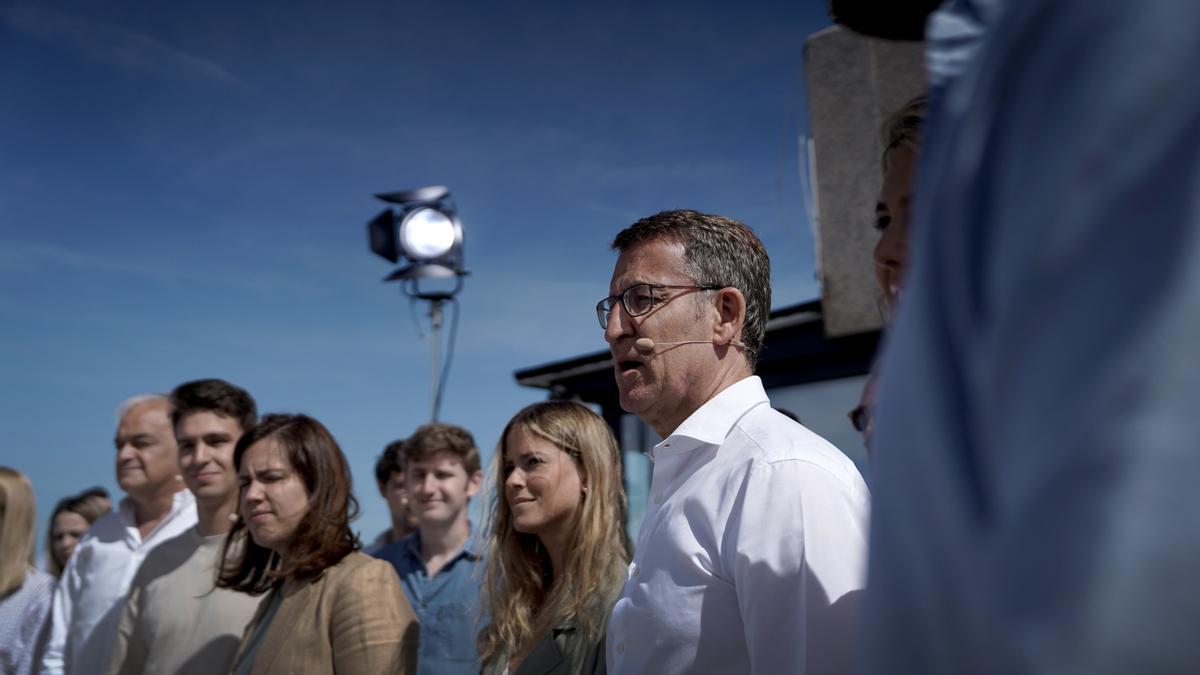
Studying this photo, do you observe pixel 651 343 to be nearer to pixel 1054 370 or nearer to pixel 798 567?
pixel 798 567

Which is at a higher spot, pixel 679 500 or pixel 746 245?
pixel 746 245

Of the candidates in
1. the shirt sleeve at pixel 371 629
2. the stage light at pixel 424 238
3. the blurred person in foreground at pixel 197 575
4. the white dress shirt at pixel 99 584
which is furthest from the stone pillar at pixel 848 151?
the white dress shirt at pixel 99 584

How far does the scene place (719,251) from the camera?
Result: 245 centimetres

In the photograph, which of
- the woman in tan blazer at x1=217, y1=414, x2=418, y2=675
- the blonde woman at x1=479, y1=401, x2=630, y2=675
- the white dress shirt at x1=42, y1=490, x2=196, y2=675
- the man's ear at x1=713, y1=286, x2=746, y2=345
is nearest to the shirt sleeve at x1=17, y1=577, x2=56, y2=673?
the white dress shirt at x1=42, y1=490, x2=196, y2=675

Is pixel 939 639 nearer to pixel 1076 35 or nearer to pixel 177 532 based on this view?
pixel 1076 35

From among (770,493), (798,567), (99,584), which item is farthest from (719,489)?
(99,584)

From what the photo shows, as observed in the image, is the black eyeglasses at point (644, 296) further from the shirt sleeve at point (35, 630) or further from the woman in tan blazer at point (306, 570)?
the shirt sleeve at point (35, 630)

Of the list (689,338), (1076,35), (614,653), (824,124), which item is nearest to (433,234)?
(824,124)

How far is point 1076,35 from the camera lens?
0.34 m

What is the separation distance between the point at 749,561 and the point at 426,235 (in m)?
5.93

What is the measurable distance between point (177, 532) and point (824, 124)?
5.34m

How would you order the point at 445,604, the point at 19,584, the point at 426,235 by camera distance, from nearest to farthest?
1. the point at 445,604
2. the point at 19,584
3. the point at 426,235

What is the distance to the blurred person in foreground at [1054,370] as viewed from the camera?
0.30 meters

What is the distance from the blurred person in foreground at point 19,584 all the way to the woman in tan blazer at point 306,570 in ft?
5.47
